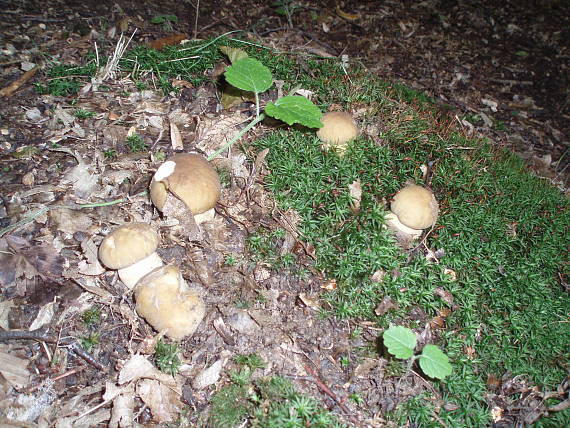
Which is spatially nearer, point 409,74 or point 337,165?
point 337,165

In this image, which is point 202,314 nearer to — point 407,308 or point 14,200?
point 407,308

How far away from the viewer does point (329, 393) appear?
8.88ft

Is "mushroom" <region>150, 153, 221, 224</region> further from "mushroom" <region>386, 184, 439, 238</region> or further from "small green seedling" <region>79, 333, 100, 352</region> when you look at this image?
"mushroom" <region>386, 184, 439, 238</region>

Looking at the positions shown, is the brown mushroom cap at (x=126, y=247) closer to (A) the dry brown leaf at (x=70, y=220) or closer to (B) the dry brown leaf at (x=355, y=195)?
(A) the dry brown leaf at (x=70, y=220)

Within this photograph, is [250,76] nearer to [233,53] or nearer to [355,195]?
[233,53]

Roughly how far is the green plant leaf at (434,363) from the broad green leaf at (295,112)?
2.09 metres

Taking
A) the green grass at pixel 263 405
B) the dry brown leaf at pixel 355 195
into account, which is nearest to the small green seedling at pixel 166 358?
the green grass at pixel 263 405

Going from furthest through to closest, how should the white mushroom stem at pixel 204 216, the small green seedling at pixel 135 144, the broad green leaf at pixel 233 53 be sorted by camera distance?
the broad green leaf at pixel 233 53
the small green seedling at pixel 135 144
the white mushroom stem at pixel 204 216

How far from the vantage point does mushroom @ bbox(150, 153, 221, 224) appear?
2.91 m

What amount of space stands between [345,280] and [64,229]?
2.55 metres

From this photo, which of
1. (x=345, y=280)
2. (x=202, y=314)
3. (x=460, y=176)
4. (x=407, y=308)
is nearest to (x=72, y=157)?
(x=202, y=314)

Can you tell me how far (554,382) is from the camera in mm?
3094

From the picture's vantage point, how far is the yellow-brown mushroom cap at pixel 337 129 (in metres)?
3.60

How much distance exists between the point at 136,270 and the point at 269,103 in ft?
6.27
